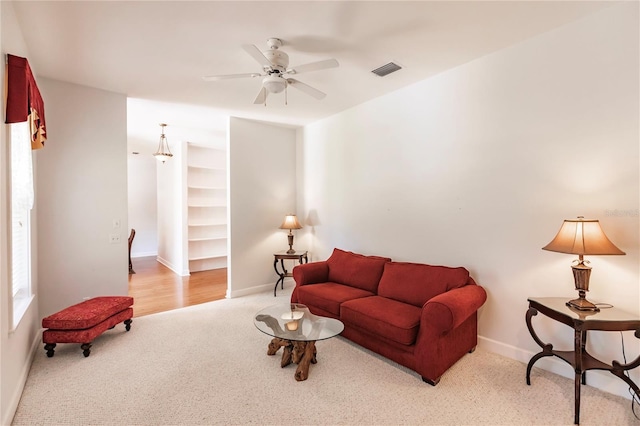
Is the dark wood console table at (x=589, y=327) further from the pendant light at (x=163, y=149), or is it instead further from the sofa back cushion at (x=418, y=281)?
the pendant light at (x=163, y=149)

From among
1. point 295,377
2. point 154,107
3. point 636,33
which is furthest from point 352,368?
point 154,107

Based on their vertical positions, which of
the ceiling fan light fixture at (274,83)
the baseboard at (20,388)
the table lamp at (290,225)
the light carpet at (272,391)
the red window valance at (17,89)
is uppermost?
the ceiling fan light fixture at (274,83)

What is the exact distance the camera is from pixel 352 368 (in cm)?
264

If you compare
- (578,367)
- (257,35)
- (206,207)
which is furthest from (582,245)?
(206,207)

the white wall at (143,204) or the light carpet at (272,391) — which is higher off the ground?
the white wall at (143,204)

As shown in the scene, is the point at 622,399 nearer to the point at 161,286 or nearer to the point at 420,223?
the point at 420,223

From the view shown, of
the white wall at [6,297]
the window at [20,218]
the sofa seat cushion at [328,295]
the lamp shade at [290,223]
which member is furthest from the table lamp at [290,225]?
the white wall at [6,297]

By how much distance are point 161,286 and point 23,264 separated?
2873 millimetres

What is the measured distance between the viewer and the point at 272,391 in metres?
2.31

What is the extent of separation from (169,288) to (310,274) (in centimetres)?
303

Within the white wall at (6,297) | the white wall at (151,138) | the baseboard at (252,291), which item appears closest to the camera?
the white wall at (6,297)

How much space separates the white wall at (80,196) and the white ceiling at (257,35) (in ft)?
1.02

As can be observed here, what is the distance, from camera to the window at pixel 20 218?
2.32 metres

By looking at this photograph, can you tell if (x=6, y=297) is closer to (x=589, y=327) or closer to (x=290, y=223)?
(x=290, y=223)
